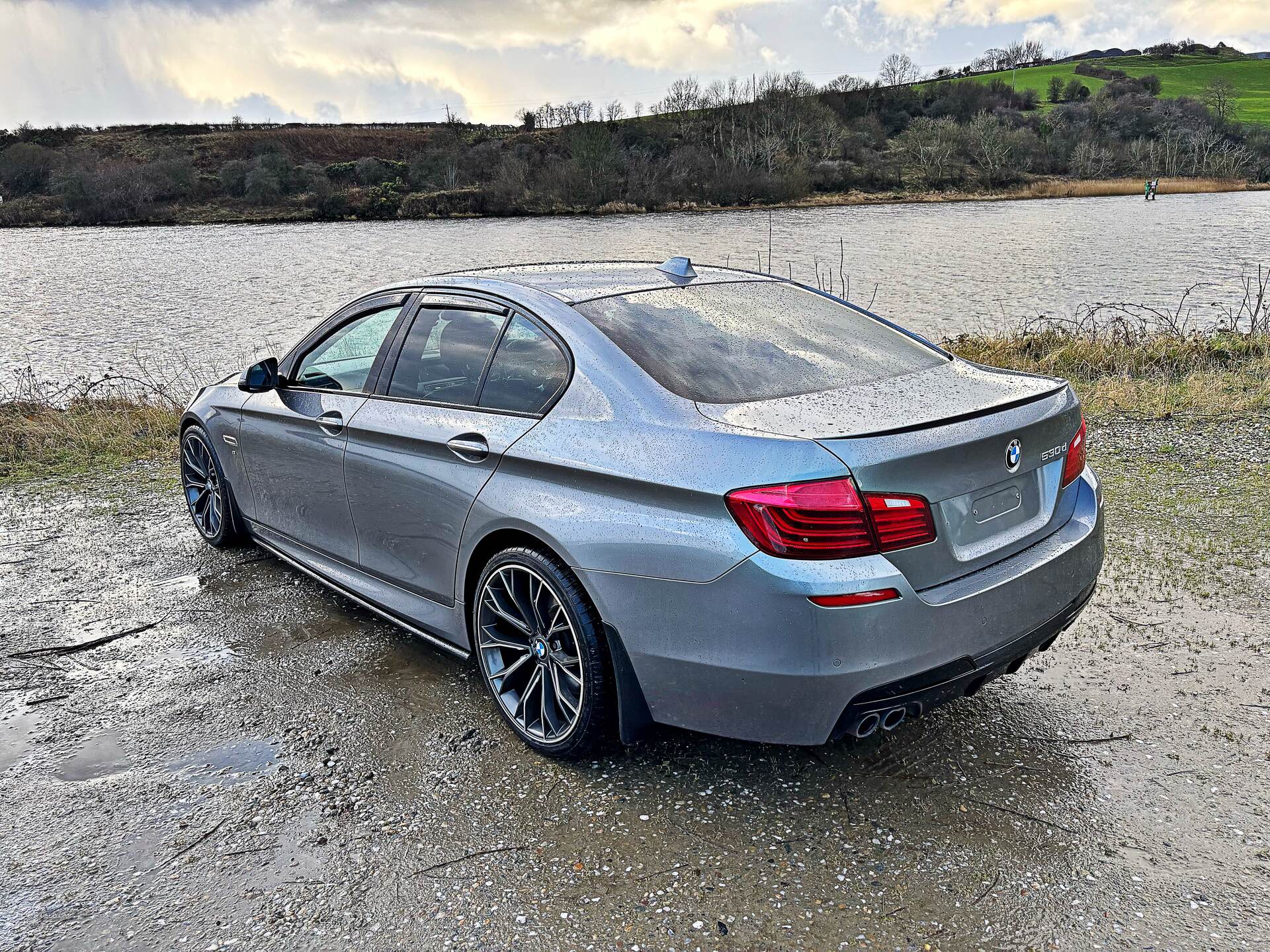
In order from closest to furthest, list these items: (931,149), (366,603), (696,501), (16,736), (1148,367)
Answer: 1. (696,501)
2. (16,736)
3. (366,603)
4. (1148,367)
5. (931,149)

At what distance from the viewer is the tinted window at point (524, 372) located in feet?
10.2

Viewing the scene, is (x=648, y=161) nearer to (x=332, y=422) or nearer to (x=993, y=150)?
(x=993, y=150)

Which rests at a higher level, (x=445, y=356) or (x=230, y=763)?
(x=445, y=356)

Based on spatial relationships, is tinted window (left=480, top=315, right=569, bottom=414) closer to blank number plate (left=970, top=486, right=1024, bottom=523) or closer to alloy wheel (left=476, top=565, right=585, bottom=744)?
alloy wheel (left=476, top=565, right=585, bottom=744)

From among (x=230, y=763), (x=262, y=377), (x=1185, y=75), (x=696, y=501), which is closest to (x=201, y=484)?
(x=262, y=377)

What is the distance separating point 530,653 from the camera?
10.4ft

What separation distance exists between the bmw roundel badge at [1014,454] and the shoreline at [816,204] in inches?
2365

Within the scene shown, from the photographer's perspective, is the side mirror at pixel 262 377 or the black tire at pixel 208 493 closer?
the side mirror at pixel 262 377

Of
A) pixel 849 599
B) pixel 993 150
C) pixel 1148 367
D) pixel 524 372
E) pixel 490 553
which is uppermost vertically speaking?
pixel 993 150

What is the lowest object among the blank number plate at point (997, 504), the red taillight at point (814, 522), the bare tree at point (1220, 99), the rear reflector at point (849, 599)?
the rear reflector at point (849, 599)

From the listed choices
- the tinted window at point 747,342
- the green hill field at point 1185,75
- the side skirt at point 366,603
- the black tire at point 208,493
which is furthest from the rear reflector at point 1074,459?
the green hill field at point 1185,75

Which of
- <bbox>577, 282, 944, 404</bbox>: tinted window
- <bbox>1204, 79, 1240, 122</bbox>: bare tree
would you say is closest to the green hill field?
<bbox>1204, 79, 1240, 122</bbox>: bare tree

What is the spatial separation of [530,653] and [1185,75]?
457ft

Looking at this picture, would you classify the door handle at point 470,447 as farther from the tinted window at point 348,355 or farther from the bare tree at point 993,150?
the bare tree at point 993,150
